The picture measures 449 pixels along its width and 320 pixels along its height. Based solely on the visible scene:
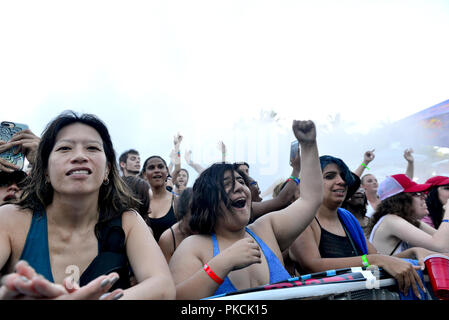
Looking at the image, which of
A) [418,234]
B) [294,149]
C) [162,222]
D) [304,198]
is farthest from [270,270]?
[162,222]

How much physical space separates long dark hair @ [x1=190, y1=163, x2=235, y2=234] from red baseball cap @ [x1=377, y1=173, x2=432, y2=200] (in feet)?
6.69

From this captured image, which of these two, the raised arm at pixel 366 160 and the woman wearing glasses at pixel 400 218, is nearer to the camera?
the woman wearing glasses at pixel 400 218

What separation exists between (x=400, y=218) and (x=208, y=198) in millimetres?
2005

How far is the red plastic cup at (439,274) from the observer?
1.96 metres

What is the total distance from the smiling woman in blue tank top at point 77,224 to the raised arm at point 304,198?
2.97 feet

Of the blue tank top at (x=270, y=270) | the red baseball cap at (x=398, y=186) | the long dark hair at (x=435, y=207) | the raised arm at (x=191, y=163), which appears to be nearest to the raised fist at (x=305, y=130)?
the blue tank top at (x=270, y=270)

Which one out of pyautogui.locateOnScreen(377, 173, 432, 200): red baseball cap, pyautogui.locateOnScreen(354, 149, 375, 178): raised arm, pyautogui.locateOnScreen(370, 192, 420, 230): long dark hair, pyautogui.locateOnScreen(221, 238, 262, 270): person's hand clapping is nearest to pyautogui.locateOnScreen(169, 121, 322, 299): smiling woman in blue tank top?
pyautogui.locateOnScreen(221, 238, 262, 270): person's hand clapping

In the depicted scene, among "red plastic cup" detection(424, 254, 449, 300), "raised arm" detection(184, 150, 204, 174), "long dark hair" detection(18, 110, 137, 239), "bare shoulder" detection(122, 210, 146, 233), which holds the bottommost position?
"red plastic cup" detection(424, 254, 449, 300)

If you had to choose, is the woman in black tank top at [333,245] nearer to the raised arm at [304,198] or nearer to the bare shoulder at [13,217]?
the raised arm at [304,198]

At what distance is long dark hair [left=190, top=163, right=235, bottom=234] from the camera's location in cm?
224

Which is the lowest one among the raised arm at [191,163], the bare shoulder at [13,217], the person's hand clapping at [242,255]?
the person's hand clapping at [242,255]

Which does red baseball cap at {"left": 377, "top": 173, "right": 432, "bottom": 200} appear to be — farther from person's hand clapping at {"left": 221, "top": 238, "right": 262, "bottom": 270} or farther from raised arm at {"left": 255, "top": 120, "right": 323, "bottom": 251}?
person's hand clapping at {"left": 221, "top": 238, "right": 262, "bottom": 270}

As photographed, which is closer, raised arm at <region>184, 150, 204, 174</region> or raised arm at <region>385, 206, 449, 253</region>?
raised arm at <region>385, 206, 449, 253</region>

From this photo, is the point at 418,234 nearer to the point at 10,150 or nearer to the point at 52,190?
the point at 52,190
